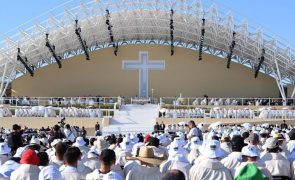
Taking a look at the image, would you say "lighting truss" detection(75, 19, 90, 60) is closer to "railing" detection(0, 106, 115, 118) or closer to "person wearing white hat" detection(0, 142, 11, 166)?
"railing" detection(0, 106, 115, 118)

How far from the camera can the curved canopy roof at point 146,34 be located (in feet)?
146

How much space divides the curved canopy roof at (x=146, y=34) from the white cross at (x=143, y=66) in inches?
81.4

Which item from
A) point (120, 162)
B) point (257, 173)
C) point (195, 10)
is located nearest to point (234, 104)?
point (195, 10)

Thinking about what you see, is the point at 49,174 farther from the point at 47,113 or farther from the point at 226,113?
the point at 226,113

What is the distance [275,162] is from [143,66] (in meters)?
46.8

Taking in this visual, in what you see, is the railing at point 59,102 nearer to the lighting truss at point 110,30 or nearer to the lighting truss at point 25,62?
the lighting truss at point 25,62

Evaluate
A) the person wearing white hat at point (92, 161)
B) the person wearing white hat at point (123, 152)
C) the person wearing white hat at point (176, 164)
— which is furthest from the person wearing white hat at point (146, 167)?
the person wearing white hat at point (123, 152)

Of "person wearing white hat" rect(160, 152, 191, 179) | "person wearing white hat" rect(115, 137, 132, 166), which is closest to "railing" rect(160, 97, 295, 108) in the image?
"person wearing white hat" rect(115, 137, 132, 166)

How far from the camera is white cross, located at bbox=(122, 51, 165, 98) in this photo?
2158 inches

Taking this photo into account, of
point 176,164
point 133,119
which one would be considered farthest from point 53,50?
point 176,164

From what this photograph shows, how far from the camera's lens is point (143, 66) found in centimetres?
5516

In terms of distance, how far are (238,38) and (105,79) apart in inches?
587

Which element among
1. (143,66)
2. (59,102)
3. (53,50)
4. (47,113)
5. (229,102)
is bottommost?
(47,113)

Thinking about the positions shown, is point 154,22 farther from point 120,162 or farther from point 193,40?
point 120,162
